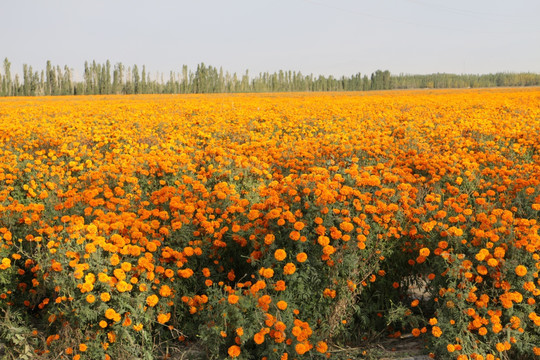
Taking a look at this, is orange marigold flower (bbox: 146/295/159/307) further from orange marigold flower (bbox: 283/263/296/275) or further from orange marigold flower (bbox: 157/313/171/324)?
orange marigold flower (bbox: 283/263/296/275)

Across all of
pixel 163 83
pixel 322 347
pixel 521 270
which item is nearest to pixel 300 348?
pixel 322 347

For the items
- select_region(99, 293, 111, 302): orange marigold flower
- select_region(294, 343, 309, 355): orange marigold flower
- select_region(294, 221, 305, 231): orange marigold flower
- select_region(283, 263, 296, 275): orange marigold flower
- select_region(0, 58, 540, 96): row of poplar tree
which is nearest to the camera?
select_region(294, 343, 309, 355): orange marigold flower

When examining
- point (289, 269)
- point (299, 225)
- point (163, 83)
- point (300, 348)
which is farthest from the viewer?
point (163, 83)

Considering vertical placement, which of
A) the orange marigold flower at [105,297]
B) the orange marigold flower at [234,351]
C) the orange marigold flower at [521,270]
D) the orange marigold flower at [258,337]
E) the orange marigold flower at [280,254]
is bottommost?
the orange marigold flower at [234,351]

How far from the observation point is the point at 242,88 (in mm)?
93188

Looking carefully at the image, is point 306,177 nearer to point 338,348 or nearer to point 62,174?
point 338,348

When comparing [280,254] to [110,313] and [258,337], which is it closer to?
[258,337]

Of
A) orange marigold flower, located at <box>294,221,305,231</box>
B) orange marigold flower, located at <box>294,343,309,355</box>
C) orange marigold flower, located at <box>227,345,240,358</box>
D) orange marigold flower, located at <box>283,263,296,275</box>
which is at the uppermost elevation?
orange marigold flower, located at <box>294,221,305,231</box>

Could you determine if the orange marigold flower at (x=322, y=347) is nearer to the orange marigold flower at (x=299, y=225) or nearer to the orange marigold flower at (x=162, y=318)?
the orange marigold flower at (x=299, y=225)

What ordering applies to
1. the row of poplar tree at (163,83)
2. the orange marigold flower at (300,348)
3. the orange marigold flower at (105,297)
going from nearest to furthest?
1. the orange marigold flower at (300,348)
2. the orange marigold flower at (105,297)
3. the row of poplar tree at (163,83)

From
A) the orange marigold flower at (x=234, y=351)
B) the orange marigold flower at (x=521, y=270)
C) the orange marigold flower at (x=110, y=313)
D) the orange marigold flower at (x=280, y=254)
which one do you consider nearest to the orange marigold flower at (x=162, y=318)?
the orange marigold flower at (x=110, y=313)

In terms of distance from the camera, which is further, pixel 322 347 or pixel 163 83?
pixel 163 83

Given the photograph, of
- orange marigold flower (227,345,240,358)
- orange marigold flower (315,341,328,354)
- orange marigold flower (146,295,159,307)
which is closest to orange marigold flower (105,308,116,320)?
orange marigold flower (146,295,159,307)

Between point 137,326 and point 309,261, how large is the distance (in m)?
1.41
